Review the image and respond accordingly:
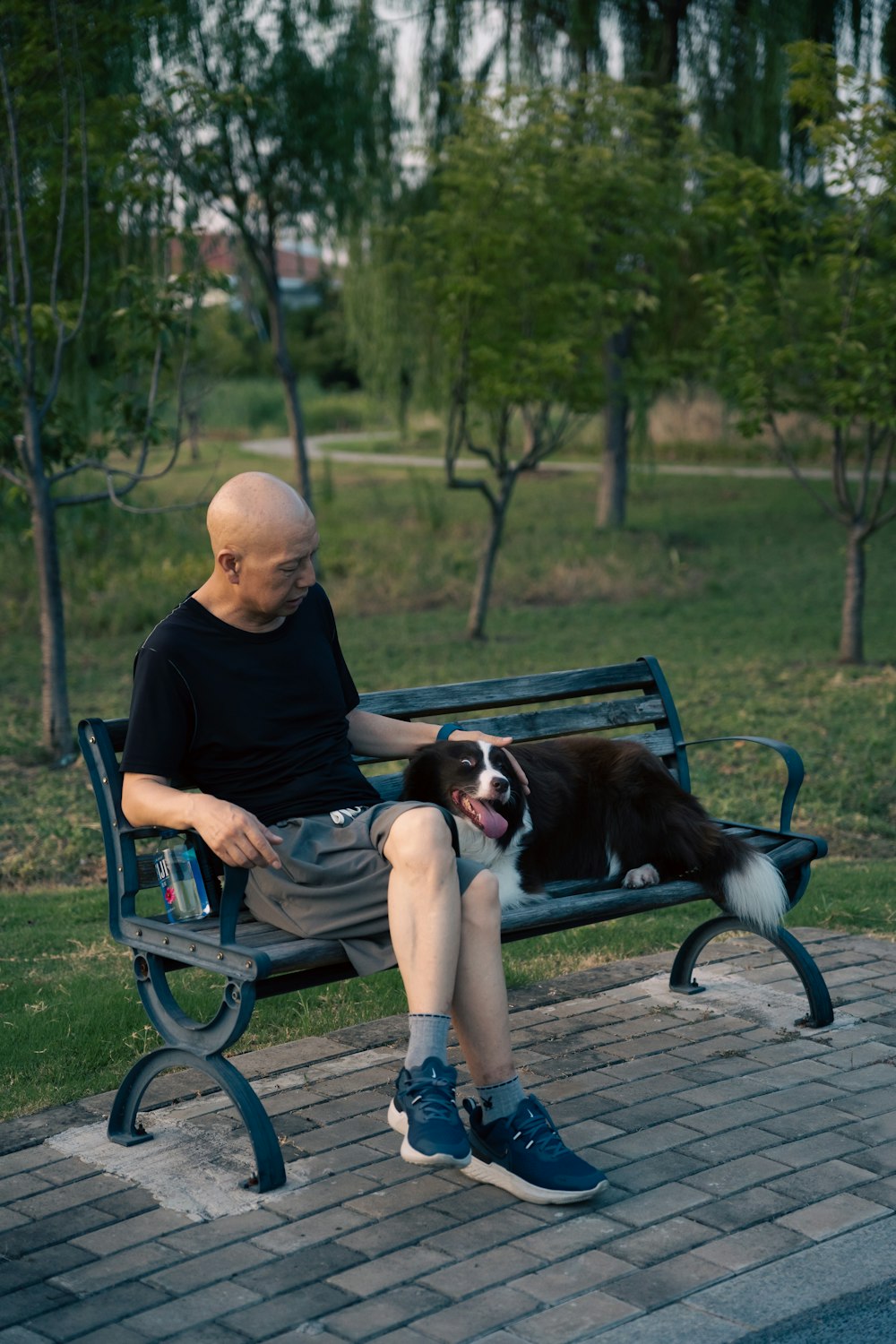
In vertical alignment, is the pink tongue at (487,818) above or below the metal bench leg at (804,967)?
above

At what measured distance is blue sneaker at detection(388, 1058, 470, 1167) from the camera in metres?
3.05

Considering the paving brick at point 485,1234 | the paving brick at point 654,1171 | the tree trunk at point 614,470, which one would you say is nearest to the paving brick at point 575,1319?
the paving brick at point 485,1234

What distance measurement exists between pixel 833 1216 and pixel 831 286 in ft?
31.3

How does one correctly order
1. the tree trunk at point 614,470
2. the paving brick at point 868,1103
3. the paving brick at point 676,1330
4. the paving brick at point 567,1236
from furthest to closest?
1. the tree trunk at point 614,470
2. the paving brick at point 868,1103
3. the paving brick at point 567,1236
4. the paving brick at point 676,1330

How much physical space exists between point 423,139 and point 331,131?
70.5 inches

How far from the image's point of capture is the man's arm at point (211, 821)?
322 cm

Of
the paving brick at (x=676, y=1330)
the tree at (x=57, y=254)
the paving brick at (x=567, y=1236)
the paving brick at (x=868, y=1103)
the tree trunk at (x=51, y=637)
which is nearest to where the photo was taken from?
the paving brick at (x=676, y=1330)

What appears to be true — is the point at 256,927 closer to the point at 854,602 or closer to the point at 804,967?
the point at 804,967

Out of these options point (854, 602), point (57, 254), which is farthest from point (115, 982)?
point (854, 602)

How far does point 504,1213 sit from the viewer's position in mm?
3129

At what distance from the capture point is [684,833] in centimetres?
425

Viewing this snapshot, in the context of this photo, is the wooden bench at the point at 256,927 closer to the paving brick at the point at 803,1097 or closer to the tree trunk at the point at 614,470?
the paving brick at the point at 803,1097

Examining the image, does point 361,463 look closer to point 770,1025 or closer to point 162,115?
point 162,115

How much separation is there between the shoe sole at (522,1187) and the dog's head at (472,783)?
3.01 feet
